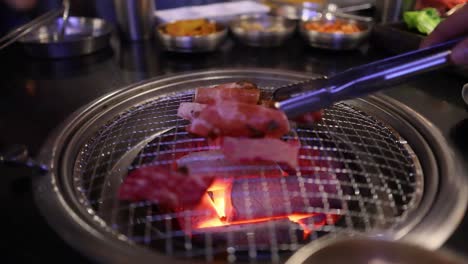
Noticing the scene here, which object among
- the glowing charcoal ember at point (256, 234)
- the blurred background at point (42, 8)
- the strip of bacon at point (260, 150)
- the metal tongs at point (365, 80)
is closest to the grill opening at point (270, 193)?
the glowing charcoal ember at point (256, 234)

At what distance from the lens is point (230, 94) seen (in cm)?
171

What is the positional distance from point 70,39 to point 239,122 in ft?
5.91

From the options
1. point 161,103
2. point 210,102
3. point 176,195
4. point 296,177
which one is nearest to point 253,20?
point 161,103

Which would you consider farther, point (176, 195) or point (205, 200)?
point (205, 200)

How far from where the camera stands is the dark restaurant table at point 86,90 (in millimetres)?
1155

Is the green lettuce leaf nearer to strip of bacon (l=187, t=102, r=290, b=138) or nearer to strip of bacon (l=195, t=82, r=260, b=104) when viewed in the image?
strip of bacon (l=195, t=82, r=260, b=104)

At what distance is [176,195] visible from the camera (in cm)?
133

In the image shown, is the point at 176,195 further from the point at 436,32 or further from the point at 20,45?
the point at 20,45

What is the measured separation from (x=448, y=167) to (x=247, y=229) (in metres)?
0.77

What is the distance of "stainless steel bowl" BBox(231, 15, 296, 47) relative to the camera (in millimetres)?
2838

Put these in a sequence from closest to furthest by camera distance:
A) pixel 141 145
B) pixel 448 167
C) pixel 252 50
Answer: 1. pixel 448 167
2. pixel 141 145
3. pixel 252 50

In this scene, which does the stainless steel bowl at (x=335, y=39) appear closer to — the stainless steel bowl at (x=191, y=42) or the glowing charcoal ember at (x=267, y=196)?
the stainless steel bowl at (x=191, y=42)

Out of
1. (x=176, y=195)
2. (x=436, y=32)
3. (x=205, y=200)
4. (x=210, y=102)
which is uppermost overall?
(x=436, y=32)

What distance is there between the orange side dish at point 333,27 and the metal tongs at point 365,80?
1456mm
